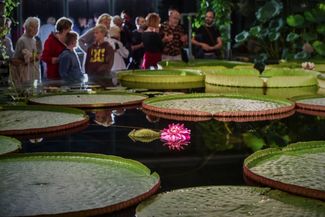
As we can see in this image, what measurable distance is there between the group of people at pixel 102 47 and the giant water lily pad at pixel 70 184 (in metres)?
2.53

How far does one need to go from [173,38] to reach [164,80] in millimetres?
3570

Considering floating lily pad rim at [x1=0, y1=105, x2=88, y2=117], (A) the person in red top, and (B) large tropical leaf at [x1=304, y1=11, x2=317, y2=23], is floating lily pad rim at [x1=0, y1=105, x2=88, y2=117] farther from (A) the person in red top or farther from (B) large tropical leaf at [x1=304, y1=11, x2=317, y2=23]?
(B) large tropical leaf at [x1=304, y1=11, x2=317, y2=23]

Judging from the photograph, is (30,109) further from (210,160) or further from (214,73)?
(214,73)

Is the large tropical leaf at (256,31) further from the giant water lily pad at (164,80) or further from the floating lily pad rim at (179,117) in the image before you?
the floating lily pad rim at (179,117)

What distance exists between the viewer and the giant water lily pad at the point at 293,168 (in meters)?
1.68

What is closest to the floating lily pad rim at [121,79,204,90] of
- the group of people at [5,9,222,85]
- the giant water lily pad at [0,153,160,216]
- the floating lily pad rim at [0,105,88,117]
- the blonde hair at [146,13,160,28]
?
the group of people at [5,9,222,85]

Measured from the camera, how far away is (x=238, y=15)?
40.5ft

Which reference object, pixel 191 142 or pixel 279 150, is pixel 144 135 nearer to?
pixel 191 142

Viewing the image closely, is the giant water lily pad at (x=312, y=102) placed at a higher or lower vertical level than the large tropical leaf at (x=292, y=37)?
lower

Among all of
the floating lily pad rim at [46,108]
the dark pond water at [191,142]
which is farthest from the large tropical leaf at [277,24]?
the floating lily pad rim at [46,108]

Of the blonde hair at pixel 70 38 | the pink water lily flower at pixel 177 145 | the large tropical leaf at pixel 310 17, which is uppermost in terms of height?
the large tropical leaf at pixel 310 17

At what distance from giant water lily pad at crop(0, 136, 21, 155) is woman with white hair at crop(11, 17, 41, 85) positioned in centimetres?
318

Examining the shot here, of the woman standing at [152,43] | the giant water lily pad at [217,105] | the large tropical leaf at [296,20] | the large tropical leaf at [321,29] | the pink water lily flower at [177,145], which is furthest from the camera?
the large tropical leaf at [296,20]

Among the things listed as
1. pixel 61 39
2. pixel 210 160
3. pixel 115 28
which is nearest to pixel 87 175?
pixel 210 160
